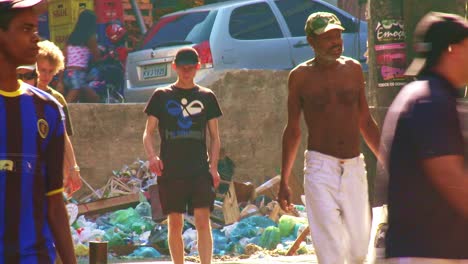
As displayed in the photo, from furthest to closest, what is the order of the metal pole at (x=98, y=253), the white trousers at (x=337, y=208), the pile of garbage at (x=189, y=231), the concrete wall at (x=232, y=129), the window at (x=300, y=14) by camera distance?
the window at (x=300, y=14), the concrete wall at (x=232, y=129), the pile of garbage at (x=189, y=231), the metal pole at (x=98, y=253), the white trousers at (x=337, y=208)

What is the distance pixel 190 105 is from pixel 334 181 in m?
2.26

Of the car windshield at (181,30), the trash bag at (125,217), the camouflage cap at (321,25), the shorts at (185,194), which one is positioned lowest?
the trash bag at (125,217)

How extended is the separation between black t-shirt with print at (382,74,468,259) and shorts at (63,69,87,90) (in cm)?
1371

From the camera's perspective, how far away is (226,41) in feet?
52.0

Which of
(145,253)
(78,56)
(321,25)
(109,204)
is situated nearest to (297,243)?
(145,253)

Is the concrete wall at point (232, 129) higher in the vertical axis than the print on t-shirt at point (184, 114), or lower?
lower

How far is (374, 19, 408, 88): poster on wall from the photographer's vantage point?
838 centimetres

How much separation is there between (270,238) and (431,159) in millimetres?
8107

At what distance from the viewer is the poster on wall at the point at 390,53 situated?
838cm

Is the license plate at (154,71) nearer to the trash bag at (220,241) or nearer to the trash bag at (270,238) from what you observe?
the trash bag at (220,241)

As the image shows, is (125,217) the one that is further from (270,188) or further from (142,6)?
(142,6)

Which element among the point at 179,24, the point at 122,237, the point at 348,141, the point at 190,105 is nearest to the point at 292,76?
the point at 348,141

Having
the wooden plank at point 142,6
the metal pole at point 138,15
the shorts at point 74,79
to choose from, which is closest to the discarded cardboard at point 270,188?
the shorts at point 74,79

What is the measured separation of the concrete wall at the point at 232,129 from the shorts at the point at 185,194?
4160 millimetres
